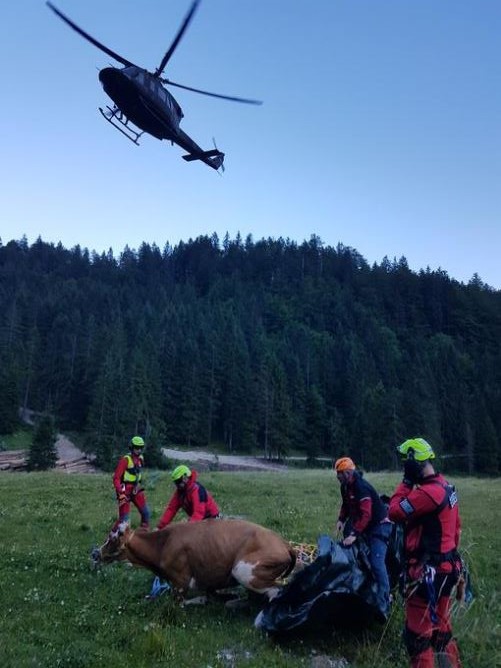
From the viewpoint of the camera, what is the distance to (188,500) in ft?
37.7

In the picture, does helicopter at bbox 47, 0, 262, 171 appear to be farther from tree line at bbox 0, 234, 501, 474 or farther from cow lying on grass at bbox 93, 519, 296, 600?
tree line at bbox 0, 234, 501, 474

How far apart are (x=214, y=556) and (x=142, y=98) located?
17.6 m

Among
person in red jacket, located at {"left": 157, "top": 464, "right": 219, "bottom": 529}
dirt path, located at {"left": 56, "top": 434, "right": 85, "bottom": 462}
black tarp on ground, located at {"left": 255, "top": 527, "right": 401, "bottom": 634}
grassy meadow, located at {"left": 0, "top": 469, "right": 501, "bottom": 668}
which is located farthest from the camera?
dirt path, located at {"left": 56, "top": 434, "right": 85, "bottom": 462}

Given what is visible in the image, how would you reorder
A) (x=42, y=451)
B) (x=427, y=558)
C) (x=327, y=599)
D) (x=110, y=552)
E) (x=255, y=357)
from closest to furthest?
(x=427, y=558)
(x=327, y=599)
(x=110, y=552)
(x=42, y=451)
(x=255, y=357)

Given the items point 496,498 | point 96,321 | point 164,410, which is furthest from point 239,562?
point 96,321

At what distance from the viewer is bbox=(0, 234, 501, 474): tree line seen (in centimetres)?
8862

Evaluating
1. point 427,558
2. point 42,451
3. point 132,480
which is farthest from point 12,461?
point 427,558

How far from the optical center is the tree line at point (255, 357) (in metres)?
88.6

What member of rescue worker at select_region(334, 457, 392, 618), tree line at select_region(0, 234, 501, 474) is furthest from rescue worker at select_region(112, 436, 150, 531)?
tree line at select_region(0, 234, 501, 474)

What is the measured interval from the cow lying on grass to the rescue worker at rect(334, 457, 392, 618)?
1.26m

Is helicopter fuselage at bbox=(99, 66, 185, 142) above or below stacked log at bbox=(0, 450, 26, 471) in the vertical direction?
above

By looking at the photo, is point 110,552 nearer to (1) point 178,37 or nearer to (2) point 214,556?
(2) point 214,556

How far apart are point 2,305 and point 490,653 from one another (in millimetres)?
147184

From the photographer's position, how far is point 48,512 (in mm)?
18719
